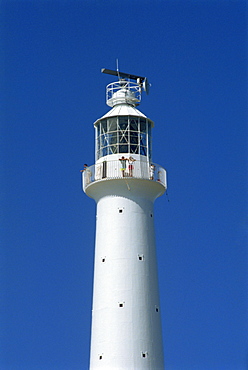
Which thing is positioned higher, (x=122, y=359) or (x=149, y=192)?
(x=149, y=192)

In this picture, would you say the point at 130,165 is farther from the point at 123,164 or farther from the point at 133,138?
the point at 133,138

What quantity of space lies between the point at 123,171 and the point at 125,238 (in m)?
3.84

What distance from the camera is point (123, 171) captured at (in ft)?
194

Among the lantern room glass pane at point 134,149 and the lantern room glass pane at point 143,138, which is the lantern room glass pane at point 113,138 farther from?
the lantern room glass pane at point 143,138

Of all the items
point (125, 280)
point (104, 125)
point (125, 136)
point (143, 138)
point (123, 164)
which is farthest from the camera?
point (104, 125)

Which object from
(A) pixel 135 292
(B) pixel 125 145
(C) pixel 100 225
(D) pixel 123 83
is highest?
(D) pixel 123 83

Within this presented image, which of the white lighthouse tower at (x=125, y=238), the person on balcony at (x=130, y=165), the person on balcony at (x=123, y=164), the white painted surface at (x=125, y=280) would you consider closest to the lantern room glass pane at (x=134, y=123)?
the white lighthouse tower at (x=125, y=238)

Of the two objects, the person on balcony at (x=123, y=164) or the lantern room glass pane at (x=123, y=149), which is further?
the lantern room glass pane at (x=123, y=149)

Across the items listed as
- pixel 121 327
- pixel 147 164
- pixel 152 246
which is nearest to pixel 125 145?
pixel 147 164

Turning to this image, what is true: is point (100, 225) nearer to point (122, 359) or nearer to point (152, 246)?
point (152, 246)

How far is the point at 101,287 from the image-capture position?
5762cm

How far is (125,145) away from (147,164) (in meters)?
1.80

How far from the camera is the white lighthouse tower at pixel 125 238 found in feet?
184

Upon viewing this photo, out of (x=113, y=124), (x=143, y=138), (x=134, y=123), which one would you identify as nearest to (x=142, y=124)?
(x=134, y=123)
